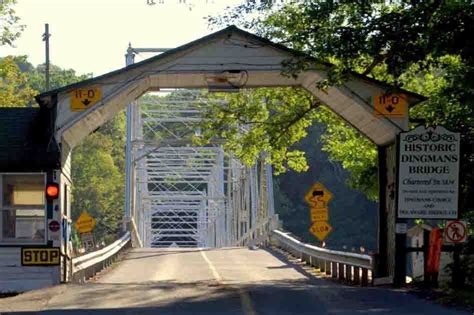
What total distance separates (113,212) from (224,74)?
278 feet

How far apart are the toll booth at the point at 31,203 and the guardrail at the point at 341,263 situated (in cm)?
660

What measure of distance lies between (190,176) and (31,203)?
2821 inches

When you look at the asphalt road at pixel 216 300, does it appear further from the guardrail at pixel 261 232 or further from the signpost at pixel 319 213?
the guardrail at pixel 261 232

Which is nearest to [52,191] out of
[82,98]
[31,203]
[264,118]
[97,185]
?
[31,203]

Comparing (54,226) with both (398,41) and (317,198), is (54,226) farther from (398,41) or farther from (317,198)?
(317,198)

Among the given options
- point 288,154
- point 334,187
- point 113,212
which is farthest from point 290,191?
point 288,154

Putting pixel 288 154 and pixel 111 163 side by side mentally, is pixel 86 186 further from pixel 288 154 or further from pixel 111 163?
pixel 288 154

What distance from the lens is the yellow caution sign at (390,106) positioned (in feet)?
70.3

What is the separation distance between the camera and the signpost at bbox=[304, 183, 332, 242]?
101ft

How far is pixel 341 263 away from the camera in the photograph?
2473cm

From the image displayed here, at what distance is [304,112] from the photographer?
97.6 ft

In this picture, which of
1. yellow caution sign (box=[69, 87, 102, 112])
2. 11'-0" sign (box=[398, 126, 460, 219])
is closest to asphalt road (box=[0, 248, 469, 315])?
11'-0" sign (box=[398, 126, 460, 219])

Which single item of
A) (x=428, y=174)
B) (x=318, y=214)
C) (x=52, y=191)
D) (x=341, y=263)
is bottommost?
(x=341, y=263)

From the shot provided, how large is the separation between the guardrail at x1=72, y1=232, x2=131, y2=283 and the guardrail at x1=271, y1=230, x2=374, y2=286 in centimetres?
A: 628
